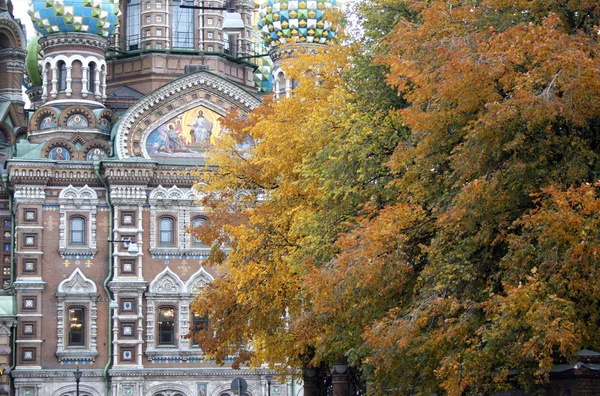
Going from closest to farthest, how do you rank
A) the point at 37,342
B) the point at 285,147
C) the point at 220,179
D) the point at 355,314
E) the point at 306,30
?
1. the point at 355,314
2. the point at 285,147
3. the point at 220,179
4. the point at 37,342
5. the point at 306,30

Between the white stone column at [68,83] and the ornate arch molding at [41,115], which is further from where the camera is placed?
the white stone column at [68,83]

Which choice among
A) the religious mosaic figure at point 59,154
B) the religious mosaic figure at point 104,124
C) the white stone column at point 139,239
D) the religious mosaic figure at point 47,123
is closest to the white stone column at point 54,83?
the religious mosaic figure at point 47,123

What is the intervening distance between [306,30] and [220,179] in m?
18.2

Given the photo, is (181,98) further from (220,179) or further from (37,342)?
(220,179)

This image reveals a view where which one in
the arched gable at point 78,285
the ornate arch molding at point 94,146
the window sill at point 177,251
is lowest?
the arched gable at point 78,285

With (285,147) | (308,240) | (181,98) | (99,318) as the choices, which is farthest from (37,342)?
(308,240)

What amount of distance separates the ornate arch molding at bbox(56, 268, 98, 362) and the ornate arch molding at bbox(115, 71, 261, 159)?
4743mm

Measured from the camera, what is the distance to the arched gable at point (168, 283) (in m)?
47.8

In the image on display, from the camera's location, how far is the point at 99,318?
47250 mm

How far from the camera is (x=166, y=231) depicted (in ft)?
159

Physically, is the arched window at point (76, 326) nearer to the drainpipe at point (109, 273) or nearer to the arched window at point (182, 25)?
the drainpipe at point (109, 273)

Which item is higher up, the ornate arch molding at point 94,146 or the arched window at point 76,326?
the ornate arch molding at point 94,146

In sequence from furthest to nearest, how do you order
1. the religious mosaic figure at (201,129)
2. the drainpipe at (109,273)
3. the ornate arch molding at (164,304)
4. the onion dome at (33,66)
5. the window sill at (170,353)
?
the onion dome at (33,66)
the religious mosaic figure at (201,129)
the ornate arch molding at (164,304)
the window sill at (170,353)
the drainpipe at (109,273)

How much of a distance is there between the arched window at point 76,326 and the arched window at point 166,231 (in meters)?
3.79
